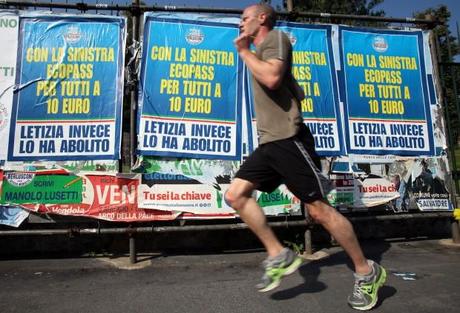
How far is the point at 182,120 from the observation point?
4.88 meters

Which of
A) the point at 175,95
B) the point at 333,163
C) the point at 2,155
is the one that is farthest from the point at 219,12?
the point at 2,155

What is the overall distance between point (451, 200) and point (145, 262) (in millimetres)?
3945

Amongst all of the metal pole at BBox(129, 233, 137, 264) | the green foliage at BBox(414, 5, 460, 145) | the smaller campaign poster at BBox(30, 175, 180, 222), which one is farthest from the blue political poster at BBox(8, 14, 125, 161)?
the green foliage at BBox(414, 5, 460, 145)

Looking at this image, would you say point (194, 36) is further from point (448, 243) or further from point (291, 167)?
point (448, 243)

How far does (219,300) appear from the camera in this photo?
3.48m

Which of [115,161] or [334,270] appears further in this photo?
[115,161]

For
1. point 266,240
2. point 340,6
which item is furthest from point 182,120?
point 340,6

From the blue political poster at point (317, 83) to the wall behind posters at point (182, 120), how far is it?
1 centimetres

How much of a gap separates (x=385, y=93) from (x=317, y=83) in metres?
0.94

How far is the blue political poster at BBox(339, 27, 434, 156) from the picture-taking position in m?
5.40

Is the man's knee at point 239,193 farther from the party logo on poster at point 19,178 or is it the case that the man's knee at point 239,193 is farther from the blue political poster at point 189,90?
the party logo on poster at point 19,178

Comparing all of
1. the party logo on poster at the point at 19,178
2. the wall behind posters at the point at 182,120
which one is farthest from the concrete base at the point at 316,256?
the party logo on poster at the point at 19,178

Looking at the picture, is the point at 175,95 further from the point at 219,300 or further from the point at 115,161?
the point at 219,300

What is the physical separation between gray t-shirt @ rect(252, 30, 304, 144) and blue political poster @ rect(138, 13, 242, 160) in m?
1.66
